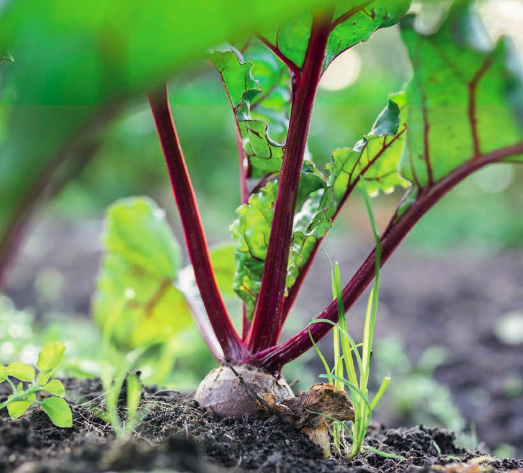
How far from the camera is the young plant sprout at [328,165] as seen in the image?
89cm

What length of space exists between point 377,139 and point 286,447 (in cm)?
60

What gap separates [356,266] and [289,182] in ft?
12.6

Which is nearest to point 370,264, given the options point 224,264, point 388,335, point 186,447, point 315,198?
point 315,198

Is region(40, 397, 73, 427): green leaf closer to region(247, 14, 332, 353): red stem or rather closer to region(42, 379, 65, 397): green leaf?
region(42, 379, 65, 397): green leaf

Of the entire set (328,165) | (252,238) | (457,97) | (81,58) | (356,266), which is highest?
(356,266)

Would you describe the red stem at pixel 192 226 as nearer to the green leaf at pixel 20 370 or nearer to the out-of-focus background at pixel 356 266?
the out-of-focus background at pixel 356 266

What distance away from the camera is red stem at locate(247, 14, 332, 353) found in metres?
0.89

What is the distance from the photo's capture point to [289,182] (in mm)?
932

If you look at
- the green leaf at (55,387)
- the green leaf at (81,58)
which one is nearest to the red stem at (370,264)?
the green leaf at (55,387)

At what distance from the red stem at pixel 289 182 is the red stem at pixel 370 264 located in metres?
0.06

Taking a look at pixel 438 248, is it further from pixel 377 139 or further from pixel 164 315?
pixel 377 139

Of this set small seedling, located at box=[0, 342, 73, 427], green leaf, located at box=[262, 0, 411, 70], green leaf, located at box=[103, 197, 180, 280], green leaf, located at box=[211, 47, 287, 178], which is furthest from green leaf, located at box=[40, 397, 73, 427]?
green leaf, located at box=[103, 197, 180, 280]

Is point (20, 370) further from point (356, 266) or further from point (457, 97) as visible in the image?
point (356, 266)

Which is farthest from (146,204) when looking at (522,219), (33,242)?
(522,219)
